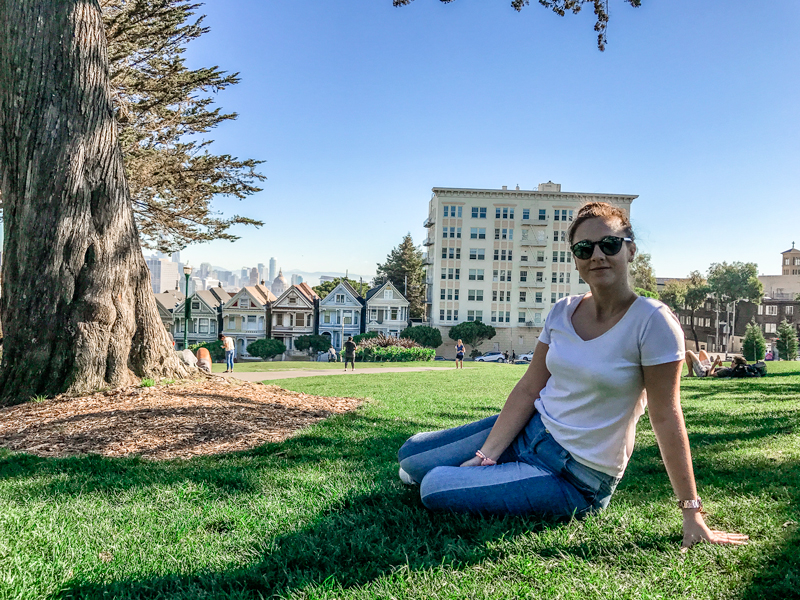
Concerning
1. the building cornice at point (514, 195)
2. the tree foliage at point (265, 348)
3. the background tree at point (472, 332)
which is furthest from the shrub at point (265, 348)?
the building cornice at point (514, 195)

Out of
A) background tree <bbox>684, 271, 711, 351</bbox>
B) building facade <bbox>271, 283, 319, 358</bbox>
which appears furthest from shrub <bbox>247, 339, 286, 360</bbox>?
background tree <bbox>684, 271, 711, 351</bbox>

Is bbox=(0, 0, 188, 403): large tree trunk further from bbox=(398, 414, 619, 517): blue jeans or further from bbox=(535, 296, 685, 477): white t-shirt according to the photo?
bbox=(535, 296, 685, 477): white t-shirt

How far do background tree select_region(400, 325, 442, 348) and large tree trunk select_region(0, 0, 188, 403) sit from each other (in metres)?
49.0

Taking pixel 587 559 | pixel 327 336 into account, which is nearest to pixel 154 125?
pixel 587 559

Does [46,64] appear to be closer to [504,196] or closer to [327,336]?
[327,336]

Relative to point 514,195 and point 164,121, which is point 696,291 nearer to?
point 514,195

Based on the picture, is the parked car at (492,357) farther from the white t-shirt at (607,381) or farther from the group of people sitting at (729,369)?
the white t-shirt at (607,381)

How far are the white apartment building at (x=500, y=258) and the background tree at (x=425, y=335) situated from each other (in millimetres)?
4998

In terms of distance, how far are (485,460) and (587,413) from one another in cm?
57

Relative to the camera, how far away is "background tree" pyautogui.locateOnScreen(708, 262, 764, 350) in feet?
234

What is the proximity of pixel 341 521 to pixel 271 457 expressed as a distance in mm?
1822

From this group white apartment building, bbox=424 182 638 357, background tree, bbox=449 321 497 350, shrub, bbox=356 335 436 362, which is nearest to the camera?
shrub, bbox=356 335 436 362

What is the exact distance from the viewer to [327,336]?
57.4 meters

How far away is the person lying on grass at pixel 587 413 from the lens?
98.7 inches
